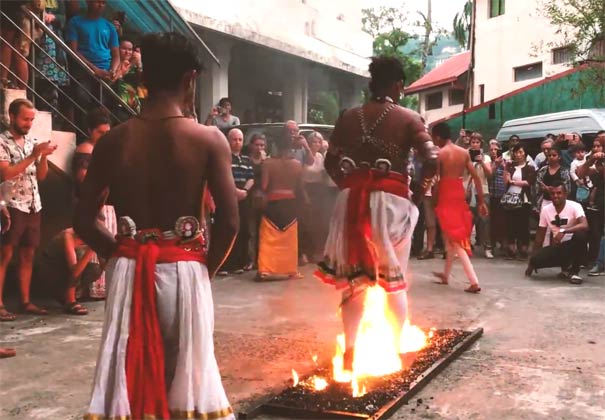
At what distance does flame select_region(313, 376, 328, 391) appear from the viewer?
12.2ft

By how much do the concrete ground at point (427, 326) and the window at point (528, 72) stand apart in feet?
54.0

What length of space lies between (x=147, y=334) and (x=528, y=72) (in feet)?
74.8

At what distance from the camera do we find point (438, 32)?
116ft

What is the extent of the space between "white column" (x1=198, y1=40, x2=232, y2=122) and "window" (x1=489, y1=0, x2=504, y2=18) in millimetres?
15100

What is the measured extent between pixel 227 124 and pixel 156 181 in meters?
6.90

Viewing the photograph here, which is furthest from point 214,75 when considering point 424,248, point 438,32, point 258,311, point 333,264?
point 438,32

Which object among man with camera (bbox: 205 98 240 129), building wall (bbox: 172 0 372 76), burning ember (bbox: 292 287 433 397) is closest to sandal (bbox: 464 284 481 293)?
burning ember (bbox: 292 287 433 397)

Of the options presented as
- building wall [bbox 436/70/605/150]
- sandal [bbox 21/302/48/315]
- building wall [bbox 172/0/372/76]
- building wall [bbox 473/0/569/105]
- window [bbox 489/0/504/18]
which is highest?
window [bbox 489/0/504/18]

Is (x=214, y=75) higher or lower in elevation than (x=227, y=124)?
higher

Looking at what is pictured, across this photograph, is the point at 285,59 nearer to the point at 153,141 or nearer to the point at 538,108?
the point at 538,108

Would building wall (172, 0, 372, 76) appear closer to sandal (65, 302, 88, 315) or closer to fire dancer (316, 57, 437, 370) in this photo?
sandal (65, 302, 88, 315)

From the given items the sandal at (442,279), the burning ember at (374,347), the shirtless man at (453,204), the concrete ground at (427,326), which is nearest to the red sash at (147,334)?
the concrete ground at (427,326)

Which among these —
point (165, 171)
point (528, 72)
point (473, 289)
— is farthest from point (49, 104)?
point (528, 72)

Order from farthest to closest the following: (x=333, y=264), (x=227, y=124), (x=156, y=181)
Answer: (x=227, y=124), (x=333, y=264), (x=156, y=181)
